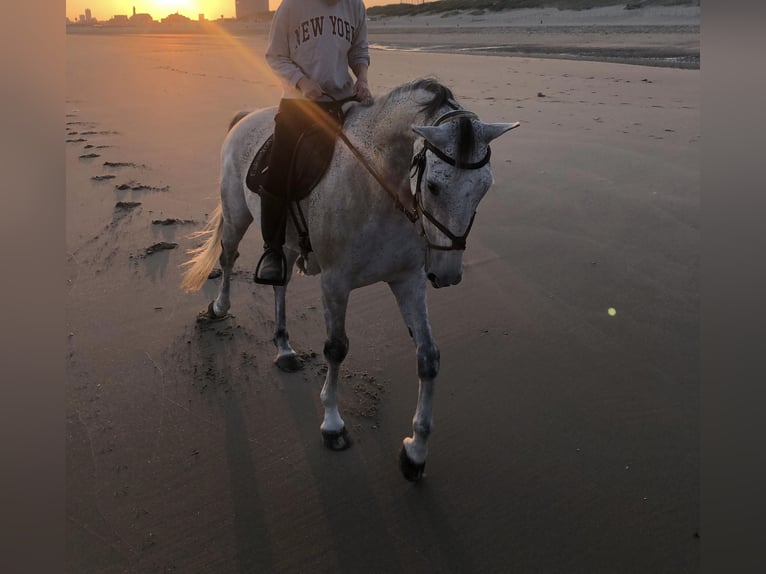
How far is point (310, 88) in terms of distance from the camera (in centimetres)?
312

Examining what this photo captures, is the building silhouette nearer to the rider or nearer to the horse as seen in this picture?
the rider

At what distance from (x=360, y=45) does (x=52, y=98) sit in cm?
247

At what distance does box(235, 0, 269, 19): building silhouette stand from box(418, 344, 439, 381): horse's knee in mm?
111120

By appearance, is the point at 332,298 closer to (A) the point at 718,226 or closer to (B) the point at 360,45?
(B) the point at 360,45

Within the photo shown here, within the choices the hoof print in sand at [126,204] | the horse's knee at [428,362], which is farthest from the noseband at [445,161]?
the hoof print in sand at [126,204]

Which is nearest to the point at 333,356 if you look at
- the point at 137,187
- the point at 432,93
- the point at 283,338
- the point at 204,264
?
the point at 283,338

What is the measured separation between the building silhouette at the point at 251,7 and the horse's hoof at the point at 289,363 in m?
110

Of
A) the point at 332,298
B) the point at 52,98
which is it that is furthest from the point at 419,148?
the point at 52,98

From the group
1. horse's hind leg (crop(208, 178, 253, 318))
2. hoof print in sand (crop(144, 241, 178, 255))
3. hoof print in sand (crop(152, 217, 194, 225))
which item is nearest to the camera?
horse's hind leg (crop(208, 178, 253, 318))

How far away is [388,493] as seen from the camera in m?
2.92

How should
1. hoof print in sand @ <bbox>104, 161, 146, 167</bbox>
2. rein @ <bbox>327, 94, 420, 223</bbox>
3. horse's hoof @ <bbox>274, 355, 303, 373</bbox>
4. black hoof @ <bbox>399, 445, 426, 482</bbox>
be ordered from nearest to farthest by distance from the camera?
1. rein @ <bbox>327, 94, 420, 223</bbox>
2. black hoof @ <bbox>399, 445, 426, 482</bbox>
3. horse's hoof @ <bbox>274, 355, 303, 373</bbox>
4. hoof print in sand @ <bbox>104, 161, 146, 167</bbox>

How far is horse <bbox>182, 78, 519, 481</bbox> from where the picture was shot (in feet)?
7.30

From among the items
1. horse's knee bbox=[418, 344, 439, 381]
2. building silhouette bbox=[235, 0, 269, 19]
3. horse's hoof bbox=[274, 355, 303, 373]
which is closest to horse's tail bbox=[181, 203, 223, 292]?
horse's hoof bbox=[274, 355, 303, 373]

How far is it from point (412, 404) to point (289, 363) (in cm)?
99
